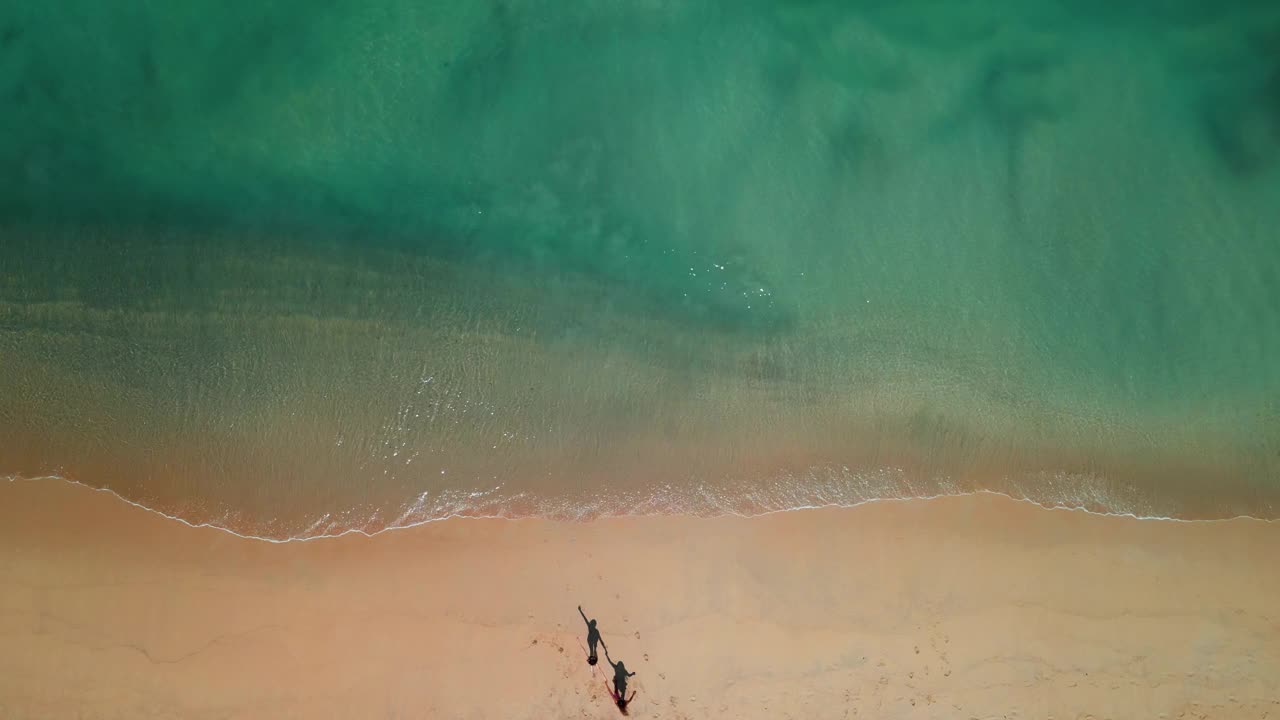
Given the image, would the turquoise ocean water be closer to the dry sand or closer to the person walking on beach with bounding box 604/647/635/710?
the dry sand

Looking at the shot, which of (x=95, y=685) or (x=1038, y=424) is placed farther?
(x=1038, y=424)

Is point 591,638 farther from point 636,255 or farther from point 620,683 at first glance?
point 636,255

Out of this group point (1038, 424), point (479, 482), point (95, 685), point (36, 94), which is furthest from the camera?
point (36, 94)

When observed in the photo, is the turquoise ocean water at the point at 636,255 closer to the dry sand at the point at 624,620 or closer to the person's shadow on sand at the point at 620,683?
the dry sand at the point at 624,620

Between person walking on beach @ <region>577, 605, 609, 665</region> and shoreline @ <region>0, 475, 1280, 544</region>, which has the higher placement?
shoreline @ <region>0, 475, 1280, 544</region>

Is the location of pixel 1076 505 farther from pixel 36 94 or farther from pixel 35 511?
pixel 36 94

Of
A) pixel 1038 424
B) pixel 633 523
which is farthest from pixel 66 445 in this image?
pixel 1038 424

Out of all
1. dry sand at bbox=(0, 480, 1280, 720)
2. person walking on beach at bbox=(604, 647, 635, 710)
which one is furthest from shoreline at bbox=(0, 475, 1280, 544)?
person walking on beach at bbox=(604, 647, 635, 710)
